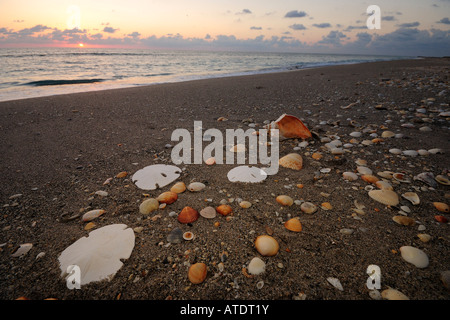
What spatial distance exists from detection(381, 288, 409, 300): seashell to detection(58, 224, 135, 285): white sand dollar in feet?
5.40

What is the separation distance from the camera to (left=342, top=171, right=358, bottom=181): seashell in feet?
7.54

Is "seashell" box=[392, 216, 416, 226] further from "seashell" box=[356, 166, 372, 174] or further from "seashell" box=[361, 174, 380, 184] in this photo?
"seashell" box=[356, 166, 372, 174]

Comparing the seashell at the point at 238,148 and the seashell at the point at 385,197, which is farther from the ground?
the seashell at the point at 238,148

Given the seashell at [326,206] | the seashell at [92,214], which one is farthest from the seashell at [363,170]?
the seashell at [92,214]

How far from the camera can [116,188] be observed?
7.43 ft

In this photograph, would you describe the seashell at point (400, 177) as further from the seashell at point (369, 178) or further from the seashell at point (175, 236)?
the seashell at point (175, 236)

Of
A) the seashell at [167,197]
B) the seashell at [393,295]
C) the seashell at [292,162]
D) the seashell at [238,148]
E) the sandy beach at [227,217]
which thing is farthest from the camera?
the seashell at [238,148]

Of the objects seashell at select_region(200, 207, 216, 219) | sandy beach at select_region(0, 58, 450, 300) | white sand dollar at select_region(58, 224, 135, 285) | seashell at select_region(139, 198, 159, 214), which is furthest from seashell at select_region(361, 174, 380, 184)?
white sand dollar at select_region(58, 224, 135, 285)

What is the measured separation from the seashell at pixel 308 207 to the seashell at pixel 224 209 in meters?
0.66

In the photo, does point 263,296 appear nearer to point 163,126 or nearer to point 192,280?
point 192,280

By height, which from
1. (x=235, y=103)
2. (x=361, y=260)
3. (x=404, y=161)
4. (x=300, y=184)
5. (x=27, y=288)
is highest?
(x=235, y=103)

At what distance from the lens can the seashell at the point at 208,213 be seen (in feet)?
6.02
